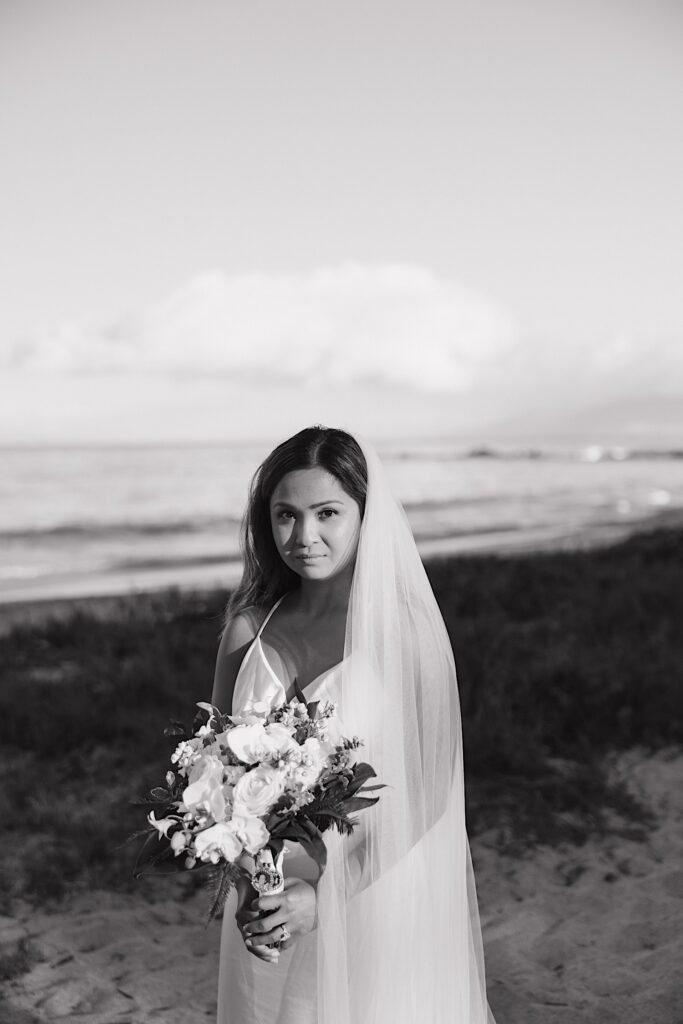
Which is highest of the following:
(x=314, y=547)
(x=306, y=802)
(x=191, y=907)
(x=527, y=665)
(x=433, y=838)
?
(x=314, y=547)

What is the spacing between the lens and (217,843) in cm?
208

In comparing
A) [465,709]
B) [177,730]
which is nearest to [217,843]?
[177,730]

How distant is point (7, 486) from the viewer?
129 ft

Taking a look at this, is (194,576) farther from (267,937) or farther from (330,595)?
(267,937)

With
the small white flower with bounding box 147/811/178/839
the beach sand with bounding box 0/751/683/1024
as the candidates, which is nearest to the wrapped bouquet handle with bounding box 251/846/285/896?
the small white flower with bounding box 147/811/178/839

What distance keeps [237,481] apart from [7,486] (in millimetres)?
9971

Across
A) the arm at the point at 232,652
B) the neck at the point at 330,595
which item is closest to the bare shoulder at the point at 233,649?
the arm at the point at 232,652

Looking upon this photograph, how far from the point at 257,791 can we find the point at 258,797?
15mm

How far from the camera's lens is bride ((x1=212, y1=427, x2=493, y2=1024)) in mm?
2430

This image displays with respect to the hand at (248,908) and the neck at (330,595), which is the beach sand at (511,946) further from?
the neck at (330,595)

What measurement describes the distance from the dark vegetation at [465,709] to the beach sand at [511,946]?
0.29 m

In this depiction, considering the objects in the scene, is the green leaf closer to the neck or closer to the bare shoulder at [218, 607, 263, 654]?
the bare shoulder at [218, 607, 263, 654]

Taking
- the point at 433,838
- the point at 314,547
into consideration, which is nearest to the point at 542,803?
the point at 433,838

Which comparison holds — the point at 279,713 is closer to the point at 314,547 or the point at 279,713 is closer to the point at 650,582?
the point at 314,547
